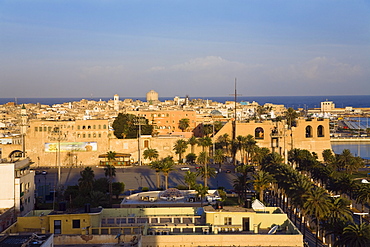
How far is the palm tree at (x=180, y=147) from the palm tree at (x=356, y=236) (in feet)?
131

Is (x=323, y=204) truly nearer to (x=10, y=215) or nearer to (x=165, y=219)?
(x=165, y=219)

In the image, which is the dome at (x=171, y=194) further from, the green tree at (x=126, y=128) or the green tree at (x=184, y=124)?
the green tree at (x=184, y=124)

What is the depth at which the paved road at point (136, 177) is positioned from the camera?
5086cm

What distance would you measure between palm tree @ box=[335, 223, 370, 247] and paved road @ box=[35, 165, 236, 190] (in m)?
23.5

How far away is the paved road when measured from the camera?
167ft

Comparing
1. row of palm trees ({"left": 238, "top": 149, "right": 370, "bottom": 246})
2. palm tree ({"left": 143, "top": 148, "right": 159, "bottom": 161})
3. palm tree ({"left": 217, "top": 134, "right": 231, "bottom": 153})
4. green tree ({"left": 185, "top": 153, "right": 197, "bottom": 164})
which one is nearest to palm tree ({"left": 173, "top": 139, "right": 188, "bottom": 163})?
green tree ({"left": 185, "top": 153, "right": 197, "bottom": 164})

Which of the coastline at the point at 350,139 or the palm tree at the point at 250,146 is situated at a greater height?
the palm tree at the point at 250,146

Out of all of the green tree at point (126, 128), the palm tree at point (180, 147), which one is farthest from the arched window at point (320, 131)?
the green tree at point (126, 128)

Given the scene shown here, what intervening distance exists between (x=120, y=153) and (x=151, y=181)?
44.3ft

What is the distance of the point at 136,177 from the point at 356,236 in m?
32.4

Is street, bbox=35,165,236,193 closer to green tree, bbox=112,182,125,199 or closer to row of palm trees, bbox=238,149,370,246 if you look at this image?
green tree, bbox=112,182,125,199

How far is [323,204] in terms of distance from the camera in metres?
30.2

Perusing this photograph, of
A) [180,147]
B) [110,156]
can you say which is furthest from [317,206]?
[180,147]

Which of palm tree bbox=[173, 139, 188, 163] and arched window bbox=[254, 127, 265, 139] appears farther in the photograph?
arched window bbox=[254, 127, 265, 139]
